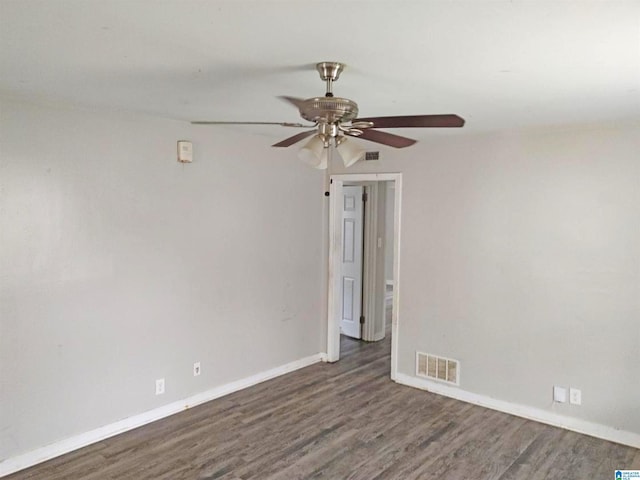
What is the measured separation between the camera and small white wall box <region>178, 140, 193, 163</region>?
363 cm

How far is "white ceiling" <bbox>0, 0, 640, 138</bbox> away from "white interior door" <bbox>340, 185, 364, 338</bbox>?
→ 285 cm

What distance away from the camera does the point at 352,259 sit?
593 cm

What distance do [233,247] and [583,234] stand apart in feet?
9.19

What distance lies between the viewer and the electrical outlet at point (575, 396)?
352 centimetres

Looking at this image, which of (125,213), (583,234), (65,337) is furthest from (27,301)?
(583,234)

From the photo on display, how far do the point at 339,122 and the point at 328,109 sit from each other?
0.45 feet

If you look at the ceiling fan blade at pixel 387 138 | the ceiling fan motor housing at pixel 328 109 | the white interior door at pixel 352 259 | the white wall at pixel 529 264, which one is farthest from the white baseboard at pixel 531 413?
the ceiling fan motor housing at pixel 328 109

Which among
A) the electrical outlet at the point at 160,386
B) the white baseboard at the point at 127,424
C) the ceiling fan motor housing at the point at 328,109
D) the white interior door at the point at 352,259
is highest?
the ceiling fan motor housing at the point at 328,109

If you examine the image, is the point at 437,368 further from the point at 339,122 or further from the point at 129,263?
the point at 339,122

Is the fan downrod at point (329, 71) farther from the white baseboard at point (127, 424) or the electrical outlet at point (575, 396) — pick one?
the electrical outlet at point (575, 396)

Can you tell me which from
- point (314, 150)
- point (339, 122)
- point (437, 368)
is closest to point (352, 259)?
point (437, 368)

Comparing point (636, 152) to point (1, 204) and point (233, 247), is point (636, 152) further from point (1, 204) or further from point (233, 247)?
point (1, 204)

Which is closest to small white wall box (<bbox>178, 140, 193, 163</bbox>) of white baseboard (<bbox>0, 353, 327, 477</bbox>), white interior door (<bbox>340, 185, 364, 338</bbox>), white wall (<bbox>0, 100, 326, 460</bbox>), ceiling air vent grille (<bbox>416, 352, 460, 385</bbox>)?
white wall (<bbox>0, 100, 326, 460</bbox>)

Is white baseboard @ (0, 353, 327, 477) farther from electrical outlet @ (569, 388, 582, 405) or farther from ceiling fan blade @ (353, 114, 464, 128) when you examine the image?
ceiling fan blade @ (353, 114, 464, 128)
